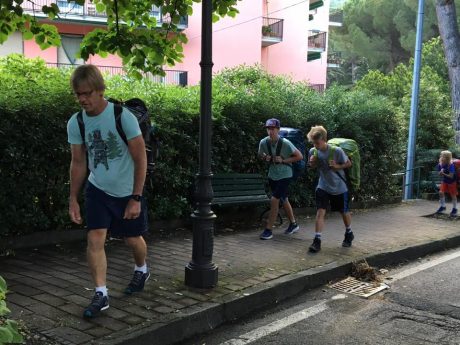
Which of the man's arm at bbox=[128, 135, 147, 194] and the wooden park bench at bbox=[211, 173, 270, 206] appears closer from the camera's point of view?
the man's arm at bbox=[128, 135, 147, 194]

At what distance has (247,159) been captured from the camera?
8797mm

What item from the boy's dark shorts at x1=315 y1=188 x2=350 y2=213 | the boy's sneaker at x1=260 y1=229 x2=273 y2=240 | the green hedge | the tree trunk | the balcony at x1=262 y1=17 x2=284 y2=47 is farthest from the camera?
the balcony at x1=262 y1=17 x2=284 y2=47

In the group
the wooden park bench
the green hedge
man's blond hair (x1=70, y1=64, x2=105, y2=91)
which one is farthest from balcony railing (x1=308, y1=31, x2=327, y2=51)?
man's blond hair (x1=70, y1=64, x2=105, y2=91)

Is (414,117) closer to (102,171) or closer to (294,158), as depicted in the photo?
(294,158)

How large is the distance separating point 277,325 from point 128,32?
3330 mm

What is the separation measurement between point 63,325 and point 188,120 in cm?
420

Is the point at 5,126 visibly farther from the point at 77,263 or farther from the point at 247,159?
the point at 247,159

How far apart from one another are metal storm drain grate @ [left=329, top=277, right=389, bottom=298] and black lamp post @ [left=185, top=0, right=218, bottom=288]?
1541 millimetres

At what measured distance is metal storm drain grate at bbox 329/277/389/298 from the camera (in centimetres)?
559

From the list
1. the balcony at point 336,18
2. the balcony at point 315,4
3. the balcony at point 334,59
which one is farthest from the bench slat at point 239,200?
the balcony at point 334,59

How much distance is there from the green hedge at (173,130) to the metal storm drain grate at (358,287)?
271 cm

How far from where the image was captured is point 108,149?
13.8ft

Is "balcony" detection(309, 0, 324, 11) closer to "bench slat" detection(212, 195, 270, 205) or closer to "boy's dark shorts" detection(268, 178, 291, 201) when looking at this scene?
"bench slat" detection(212, 195, 270, 205)

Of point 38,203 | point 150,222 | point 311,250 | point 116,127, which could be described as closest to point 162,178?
point 150,222
